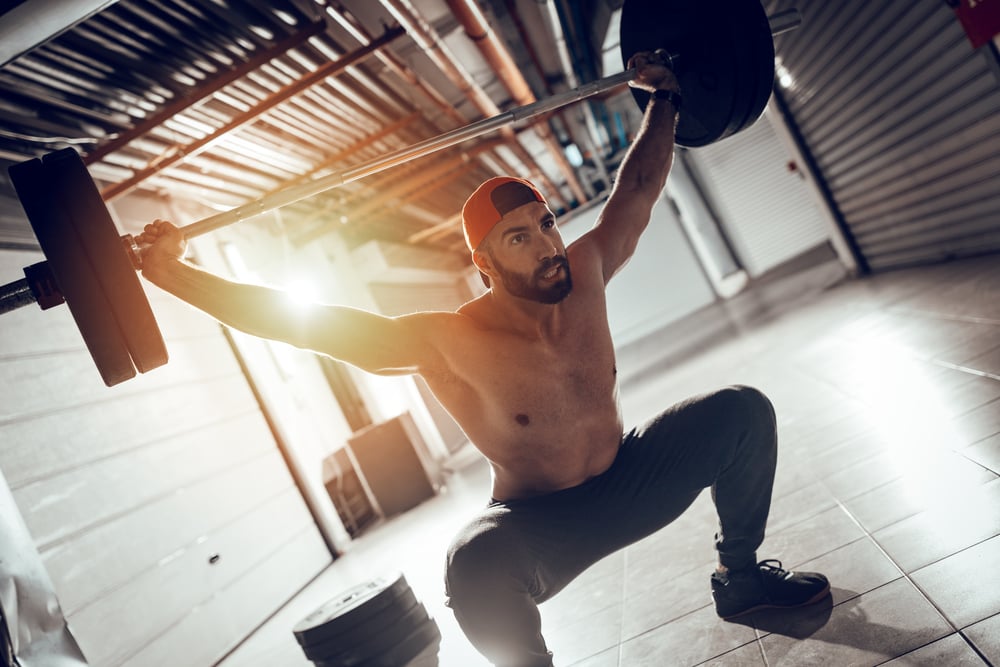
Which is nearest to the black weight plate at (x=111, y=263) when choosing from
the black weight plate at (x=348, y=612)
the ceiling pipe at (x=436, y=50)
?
the black weight plate at (x=348, y=612)

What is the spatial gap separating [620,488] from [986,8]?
4277 mm

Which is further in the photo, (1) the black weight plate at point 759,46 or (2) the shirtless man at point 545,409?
(1) the black weight plate at point 759,46

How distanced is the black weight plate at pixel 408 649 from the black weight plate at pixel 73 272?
1735mm

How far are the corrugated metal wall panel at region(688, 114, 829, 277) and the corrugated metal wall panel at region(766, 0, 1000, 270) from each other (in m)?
5.02

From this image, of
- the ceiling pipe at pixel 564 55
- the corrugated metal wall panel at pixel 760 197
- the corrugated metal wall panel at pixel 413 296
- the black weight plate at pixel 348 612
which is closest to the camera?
the black weight plate at pixel 348 612

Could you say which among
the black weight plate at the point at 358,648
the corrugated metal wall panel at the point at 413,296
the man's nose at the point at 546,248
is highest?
the corrugated metal wall panel at the point at 413,296

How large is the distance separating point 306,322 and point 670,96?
163cm

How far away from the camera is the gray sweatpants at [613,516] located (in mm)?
1764

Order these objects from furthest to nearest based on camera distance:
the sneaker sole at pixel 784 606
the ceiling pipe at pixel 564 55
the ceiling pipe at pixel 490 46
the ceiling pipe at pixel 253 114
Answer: the ceiling pipe at pixel 564 55, the ceiling pipe at pixel 253 114, the ceiling pipe at pixel 490 46, the sneaker sole at pixel 784 606

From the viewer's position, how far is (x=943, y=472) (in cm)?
243

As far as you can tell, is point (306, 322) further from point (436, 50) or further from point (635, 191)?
point (436, 50)

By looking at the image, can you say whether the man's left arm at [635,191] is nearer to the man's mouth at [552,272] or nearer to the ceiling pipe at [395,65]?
the man's mouth at [552,272]

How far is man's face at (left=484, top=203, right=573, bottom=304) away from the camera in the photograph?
2.02 meters

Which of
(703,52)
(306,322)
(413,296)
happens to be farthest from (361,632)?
(413,296)
